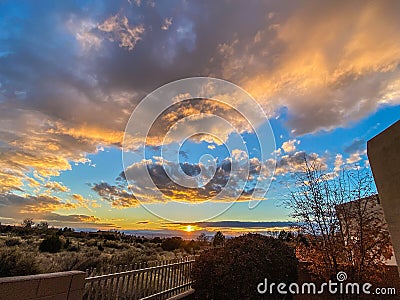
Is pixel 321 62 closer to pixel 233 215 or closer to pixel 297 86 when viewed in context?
pixel 297 86

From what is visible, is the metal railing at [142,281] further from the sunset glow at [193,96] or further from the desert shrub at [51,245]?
the desert shrub at [51,245]

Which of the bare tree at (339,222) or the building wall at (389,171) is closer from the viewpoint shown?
the building wall at (389,171)

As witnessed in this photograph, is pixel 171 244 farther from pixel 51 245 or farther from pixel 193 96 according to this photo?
pixel 193 96

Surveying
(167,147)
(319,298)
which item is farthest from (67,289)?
(319,298)

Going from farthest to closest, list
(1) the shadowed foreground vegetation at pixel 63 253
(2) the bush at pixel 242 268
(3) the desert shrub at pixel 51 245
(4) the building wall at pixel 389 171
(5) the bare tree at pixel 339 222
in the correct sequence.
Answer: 1. (3) the desert shrub at pixel 51 245
2. (1) the shadowed foreground vegetation at pixel 63 253
3. (2) the bush at pixel 242 268
4. (5) the bare tree at pixel 339 222
5. (4) the building wall at pixel 389 171

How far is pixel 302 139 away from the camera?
31.8 feet

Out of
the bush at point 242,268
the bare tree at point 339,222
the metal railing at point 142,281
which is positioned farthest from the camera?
the bush at point 242,268

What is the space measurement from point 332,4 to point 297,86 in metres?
2.56

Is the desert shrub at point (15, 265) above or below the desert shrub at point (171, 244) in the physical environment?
below

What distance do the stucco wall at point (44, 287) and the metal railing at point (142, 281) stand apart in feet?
3.77

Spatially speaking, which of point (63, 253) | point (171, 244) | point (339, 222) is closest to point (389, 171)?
point (339, 222)

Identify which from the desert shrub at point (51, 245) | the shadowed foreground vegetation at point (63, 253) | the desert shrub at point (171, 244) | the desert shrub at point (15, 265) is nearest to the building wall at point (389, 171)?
the shadowed foreground vegetation at point (63, 253)

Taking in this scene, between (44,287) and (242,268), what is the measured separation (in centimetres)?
491

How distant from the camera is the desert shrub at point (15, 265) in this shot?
6.60m
